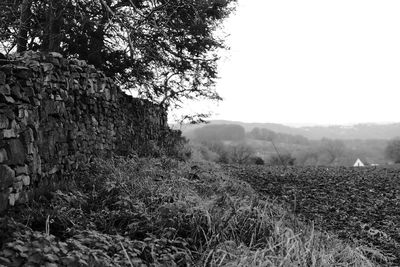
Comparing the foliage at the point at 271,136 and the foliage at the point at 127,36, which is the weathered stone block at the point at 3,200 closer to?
the foliage at the point at 271,136

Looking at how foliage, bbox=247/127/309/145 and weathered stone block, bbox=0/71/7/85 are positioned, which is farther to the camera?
foliage, bbox=247/127/309/145

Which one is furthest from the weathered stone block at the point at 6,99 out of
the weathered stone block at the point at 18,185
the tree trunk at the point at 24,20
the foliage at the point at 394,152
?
the foliage at the point at 394,152

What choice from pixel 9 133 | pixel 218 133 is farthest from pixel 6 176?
pixel 218 133

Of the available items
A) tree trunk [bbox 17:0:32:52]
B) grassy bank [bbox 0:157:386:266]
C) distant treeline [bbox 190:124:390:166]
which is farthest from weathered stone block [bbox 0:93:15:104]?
distant treeline [bbox 190:124:390:166]

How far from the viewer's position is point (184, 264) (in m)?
3.55

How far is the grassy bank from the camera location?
9.92ft

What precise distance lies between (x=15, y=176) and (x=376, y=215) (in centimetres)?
547

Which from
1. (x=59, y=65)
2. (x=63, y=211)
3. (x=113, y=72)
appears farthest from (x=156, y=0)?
(x=63, y=211)

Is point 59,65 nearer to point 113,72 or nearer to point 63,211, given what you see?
point 63,211

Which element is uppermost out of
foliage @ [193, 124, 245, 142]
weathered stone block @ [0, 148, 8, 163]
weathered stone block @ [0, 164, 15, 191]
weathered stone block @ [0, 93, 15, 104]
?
weathered stone block @ [0, 93, 15, 104]

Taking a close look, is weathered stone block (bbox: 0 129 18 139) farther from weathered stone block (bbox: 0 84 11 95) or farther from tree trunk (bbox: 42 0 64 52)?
tree trunk (bbox: 42 0 64 52)

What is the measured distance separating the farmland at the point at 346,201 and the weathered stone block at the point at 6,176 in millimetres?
3297

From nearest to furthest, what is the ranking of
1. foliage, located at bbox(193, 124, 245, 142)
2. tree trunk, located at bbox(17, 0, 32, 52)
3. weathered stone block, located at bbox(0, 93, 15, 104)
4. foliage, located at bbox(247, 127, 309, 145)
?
weathered stone block, located at bbox(0, 93, 15, 104) < foliage, located at bbox(247, 127, 309, 145) < tree trunk, located at bbox(17, 0, 32, 52) < foliage, located at bbox(193, 124, 245, 142)

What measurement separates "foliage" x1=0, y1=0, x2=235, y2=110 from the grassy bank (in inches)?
192
